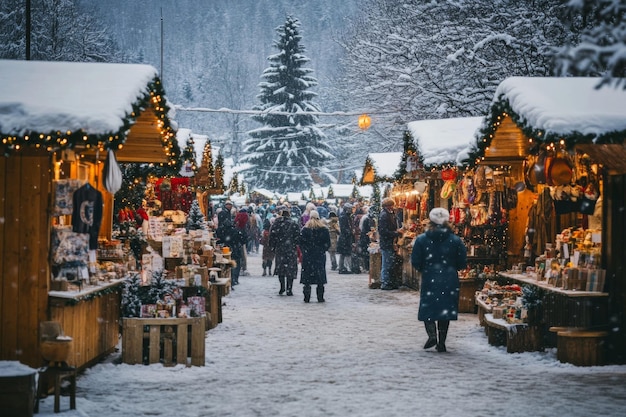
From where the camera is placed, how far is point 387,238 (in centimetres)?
2100

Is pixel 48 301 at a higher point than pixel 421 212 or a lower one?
lower

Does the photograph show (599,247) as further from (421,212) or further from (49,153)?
(421,212)

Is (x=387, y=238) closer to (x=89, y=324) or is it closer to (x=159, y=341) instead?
(x=159, y=341)

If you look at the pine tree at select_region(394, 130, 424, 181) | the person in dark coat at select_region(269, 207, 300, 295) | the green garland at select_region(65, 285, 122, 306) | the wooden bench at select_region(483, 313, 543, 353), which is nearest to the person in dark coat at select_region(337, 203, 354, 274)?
the person in dark coat at select_region(269, 207, 300, 295)

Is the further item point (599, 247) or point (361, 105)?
point (361, 105)

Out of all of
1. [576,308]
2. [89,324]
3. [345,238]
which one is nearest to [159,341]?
[89,324]

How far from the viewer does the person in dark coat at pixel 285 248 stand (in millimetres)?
19953

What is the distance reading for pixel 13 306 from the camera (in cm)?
890

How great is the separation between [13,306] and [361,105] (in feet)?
97.6

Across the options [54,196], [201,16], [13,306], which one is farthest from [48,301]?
[201,16]

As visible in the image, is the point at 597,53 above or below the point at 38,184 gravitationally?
above

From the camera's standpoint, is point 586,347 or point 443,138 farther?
point 443,138

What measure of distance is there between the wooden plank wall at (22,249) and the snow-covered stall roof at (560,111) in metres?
5.51

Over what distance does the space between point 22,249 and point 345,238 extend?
18.2 m
